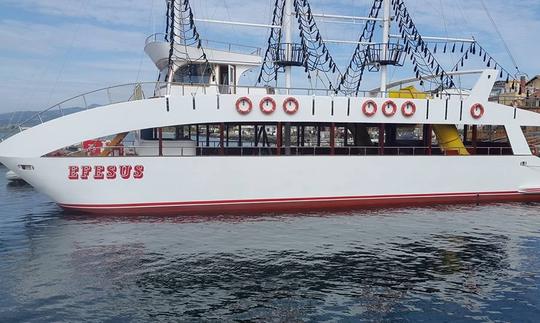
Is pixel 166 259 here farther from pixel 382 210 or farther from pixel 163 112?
pixel 382 210

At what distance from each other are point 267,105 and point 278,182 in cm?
349

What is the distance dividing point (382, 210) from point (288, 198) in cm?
444

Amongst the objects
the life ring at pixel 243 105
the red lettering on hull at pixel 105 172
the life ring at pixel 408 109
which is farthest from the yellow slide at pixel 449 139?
the red lettering on hull at pixel 105 172

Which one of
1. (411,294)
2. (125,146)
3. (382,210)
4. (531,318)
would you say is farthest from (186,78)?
(531,318)

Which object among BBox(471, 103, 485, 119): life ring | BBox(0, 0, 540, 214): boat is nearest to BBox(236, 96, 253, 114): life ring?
BBox(0, 0, 540, 214): boat

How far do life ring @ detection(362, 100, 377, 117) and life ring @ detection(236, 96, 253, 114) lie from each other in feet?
18.5

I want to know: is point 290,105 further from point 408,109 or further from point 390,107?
point 408,109

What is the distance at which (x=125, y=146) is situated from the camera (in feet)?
61.7

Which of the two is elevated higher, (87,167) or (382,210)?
(87,167)

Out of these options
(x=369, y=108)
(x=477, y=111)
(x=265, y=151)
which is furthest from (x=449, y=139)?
(x=265, y=151)

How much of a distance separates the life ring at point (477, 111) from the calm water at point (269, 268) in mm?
6181

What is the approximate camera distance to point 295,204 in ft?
67.5

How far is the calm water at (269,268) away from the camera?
1001cm

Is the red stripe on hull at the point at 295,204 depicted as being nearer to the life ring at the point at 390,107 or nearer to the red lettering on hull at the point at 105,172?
the red lettering on hull at the point at 105,172
